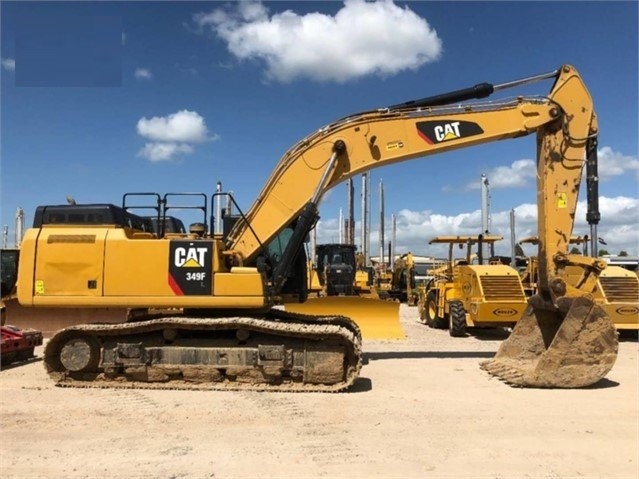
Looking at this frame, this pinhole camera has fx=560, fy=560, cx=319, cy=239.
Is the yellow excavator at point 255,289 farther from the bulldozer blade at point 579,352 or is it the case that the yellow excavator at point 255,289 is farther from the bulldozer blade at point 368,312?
the bulldozer blade at point 368,312

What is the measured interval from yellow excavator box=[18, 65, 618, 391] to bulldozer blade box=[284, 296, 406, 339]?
3138 mm

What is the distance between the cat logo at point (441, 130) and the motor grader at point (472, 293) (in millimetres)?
4790

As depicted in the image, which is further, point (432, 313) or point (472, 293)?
point (432, 313)

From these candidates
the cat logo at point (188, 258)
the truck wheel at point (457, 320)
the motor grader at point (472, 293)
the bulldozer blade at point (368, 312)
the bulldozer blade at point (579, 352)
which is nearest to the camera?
the bulldozer blade at point (579, 352)

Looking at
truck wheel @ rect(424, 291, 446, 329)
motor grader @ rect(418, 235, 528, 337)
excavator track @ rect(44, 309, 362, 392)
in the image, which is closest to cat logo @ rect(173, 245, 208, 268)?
excavator track @ rect(44, 309, 362, 392)

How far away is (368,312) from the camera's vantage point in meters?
12.4

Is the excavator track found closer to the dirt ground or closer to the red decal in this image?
the dirt ground

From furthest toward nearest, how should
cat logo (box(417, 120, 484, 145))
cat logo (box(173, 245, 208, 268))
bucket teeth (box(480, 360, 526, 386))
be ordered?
cat logo (box(417, 120, 484, 145)), cat logo (box(173, 245, 208, 268)), bucket teeth (box(480, 360, 526, 386))

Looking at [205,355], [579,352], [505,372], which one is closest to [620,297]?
[505,372]

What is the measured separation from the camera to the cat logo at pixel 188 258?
8.09 metres

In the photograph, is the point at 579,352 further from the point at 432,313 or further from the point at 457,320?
the point at 432,313

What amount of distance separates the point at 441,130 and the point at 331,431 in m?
5.62

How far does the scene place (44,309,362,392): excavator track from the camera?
7.77 m

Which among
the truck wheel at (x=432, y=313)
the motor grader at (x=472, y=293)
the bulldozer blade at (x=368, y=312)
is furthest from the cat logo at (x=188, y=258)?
the truck wheel at (x=432, y=313)
